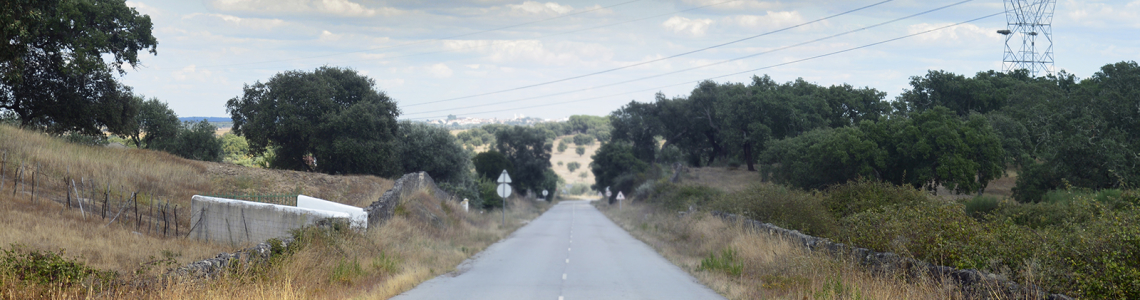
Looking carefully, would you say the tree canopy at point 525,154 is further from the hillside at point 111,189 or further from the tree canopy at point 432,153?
the hillside at point 111,189

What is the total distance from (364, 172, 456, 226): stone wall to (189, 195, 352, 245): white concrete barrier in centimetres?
335

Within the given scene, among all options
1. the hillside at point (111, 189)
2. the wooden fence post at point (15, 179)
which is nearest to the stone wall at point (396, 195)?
the hillside at point (111, 189)

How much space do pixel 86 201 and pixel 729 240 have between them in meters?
15.9

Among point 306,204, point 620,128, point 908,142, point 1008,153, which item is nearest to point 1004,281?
point 306,204

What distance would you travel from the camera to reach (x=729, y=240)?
1903 centimetres

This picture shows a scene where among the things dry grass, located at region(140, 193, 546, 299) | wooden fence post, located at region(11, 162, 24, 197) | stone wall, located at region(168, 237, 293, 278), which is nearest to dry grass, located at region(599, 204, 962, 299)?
dry grass, located at region(140, 193, 546, 299)

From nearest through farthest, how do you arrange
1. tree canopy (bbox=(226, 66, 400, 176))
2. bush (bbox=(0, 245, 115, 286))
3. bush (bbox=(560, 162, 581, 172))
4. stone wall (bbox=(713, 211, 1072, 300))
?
bush (bbox=(0, 245, 115, 286)), stone wall (bbox=(713, 211, 1072, 300)), tree canopy (bbox=(226, 66, 400, 176)), bush (bbox=(560, 162, 581, 172))

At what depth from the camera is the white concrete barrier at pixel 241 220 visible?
50.6 feet

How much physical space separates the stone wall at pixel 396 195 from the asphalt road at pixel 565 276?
3124 mm

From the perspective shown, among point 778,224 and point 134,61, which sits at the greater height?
point 134,61

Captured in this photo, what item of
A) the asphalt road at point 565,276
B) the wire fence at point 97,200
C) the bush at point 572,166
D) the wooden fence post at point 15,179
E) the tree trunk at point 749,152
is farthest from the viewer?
the bush at point 572,166

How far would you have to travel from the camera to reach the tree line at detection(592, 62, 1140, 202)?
30734 millimetres

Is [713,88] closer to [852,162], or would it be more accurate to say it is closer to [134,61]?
[852,162]

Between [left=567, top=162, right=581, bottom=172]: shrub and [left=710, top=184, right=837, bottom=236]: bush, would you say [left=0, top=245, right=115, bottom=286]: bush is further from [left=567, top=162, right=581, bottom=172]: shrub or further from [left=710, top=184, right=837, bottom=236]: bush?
[left=567, top=162, right=581, bottom=172]: shrub
